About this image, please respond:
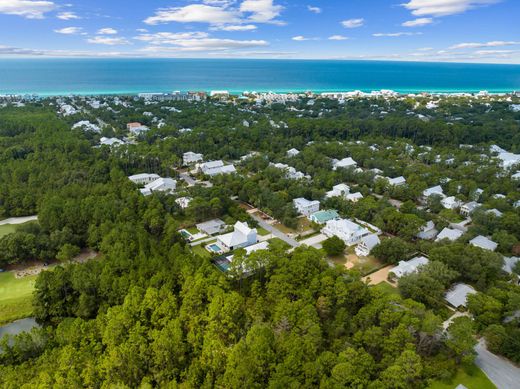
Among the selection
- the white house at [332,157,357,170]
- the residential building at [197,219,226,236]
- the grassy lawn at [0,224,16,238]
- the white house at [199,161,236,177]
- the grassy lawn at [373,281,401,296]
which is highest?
the white house at [332,157,357,170]

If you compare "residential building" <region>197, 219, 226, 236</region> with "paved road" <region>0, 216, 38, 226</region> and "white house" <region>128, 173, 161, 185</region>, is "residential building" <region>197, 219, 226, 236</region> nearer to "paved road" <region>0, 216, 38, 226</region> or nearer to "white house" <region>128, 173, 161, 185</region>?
"white house" <region>128, 173, 161, 185</region>

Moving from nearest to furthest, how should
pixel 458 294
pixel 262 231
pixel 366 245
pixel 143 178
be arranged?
pixel 458 294 → pixel 366 245 → pixel 262 231 → pixel 143 178

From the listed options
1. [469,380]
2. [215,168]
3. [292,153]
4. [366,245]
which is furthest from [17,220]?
[469,380]

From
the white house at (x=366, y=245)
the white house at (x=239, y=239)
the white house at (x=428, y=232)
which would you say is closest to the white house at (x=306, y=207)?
the white house at (x=239, y=239)

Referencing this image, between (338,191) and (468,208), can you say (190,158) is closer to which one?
(338,191)

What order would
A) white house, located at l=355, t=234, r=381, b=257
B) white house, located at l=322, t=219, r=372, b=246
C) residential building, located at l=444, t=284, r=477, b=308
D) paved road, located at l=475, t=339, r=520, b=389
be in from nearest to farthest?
paved road, located at l=475, t=339, r=520, b=389 → residential building, located at l=444, t=284, r=477, b=308 → white house, located at l=355, t=234, r=381, b=257 → white house, located at l=322, t=219, r=372, b=246

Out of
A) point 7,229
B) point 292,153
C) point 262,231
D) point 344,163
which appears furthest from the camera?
point 292,153

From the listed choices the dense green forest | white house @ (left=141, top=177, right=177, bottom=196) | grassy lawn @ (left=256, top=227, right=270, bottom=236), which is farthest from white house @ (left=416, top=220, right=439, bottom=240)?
white house @ (left=141, top=177, right=177, bottom=196)
